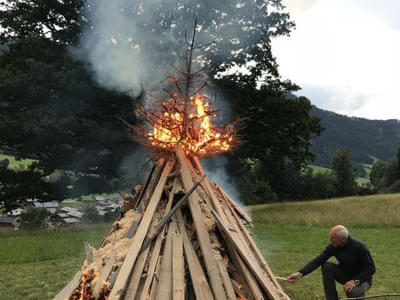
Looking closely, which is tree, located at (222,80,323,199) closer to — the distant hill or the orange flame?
the orange flame

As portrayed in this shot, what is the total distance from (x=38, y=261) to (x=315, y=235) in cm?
1021

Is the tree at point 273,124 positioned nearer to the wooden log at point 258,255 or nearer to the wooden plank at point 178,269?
the wooden log at point 258,255

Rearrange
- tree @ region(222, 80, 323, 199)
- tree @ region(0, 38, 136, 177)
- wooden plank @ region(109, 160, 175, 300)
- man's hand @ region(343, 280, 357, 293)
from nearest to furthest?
wooden plank @ region(109, 160, 175, 300), man's hand @ region(343, 280, 357, 293), tree @ region(0, 38, 136, 177), tree @ region(222, 80, 323, 199)

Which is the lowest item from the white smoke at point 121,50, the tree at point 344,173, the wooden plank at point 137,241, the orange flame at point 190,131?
the tree at point 344,173

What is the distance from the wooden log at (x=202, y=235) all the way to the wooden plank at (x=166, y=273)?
0.99 ft

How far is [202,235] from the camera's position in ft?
14.1

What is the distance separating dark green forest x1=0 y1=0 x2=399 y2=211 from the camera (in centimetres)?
1695

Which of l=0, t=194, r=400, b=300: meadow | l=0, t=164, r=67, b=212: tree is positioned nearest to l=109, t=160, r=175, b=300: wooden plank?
l=0, t=194, r=400, b=300: meadow

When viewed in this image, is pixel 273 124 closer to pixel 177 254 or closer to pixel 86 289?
pixel 177 254

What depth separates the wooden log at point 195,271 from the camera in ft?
12.5

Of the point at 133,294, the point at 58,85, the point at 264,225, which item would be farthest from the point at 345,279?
the point at 58,85

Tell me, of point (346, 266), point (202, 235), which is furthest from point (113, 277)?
point (346, 266)

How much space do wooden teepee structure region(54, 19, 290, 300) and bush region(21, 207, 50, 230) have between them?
1472 centimetres

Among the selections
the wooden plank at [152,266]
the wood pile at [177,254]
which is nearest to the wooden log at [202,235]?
the wood pile at [177,254]
